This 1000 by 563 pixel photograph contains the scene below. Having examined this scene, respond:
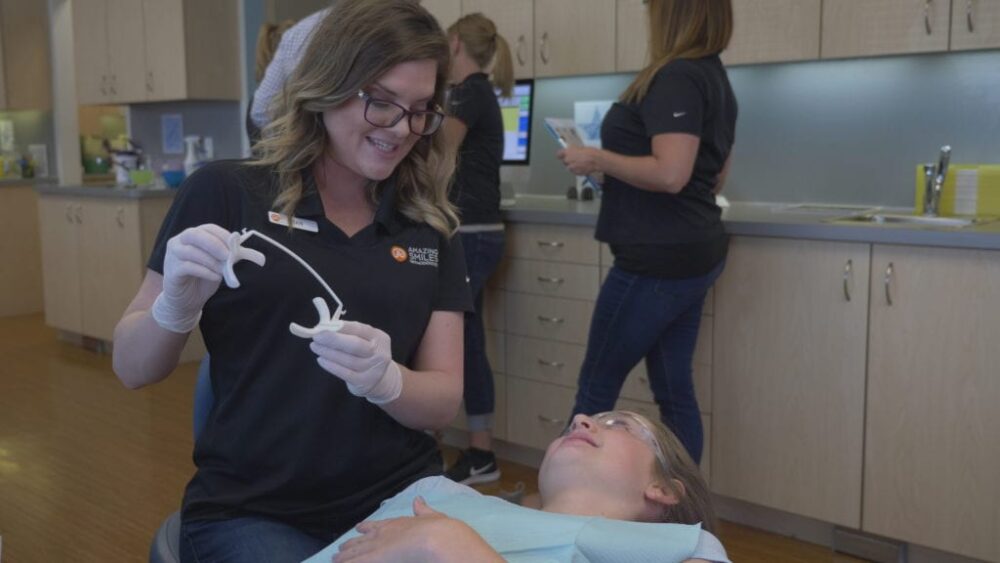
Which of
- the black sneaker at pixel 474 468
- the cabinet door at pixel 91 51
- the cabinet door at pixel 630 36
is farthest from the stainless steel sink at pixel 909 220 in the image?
the cabinet door at pixel 91 51

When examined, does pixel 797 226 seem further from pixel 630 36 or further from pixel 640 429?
pixel 640 429

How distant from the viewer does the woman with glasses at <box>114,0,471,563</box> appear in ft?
4.86

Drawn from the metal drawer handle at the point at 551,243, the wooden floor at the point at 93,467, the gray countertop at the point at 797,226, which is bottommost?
the wooden floor at the point at 93,467

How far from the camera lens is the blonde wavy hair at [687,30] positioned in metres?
2.64

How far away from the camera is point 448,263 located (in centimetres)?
170

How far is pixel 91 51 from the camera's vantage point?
20.1 ft

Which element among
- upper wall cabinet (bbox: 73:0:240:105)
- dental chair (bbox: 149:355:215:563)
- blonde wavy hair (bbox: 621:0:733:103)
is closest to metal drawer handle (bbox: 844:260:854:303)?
blonde wavy hair (bbox: 621:0:733:103)

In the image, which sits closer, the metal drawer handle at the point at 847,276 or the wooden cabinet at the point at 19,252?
the metal drawer handle at the point at 847,276

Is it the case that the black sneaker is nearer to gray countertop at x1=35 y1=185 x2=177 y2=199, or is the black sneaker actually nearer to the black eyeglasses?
the black eyeglasses

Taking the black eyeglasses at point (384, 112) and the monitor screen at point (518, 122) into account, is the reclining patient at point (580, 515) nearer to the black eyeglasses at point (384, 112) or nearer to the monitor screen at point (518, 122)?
the black eyeglasses at point (384, 112)

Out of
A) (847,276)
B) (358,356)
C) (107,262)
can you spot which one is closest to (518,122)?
(847,276)

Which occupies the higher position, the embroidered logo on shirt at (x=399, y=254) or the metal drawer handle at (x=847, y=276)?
the embroidered logo on shirt at (x=399, y=254)

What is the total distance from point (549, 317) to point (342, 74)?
2063 mm

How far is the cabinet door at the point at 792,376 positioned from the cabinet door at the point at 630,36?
102 cm
